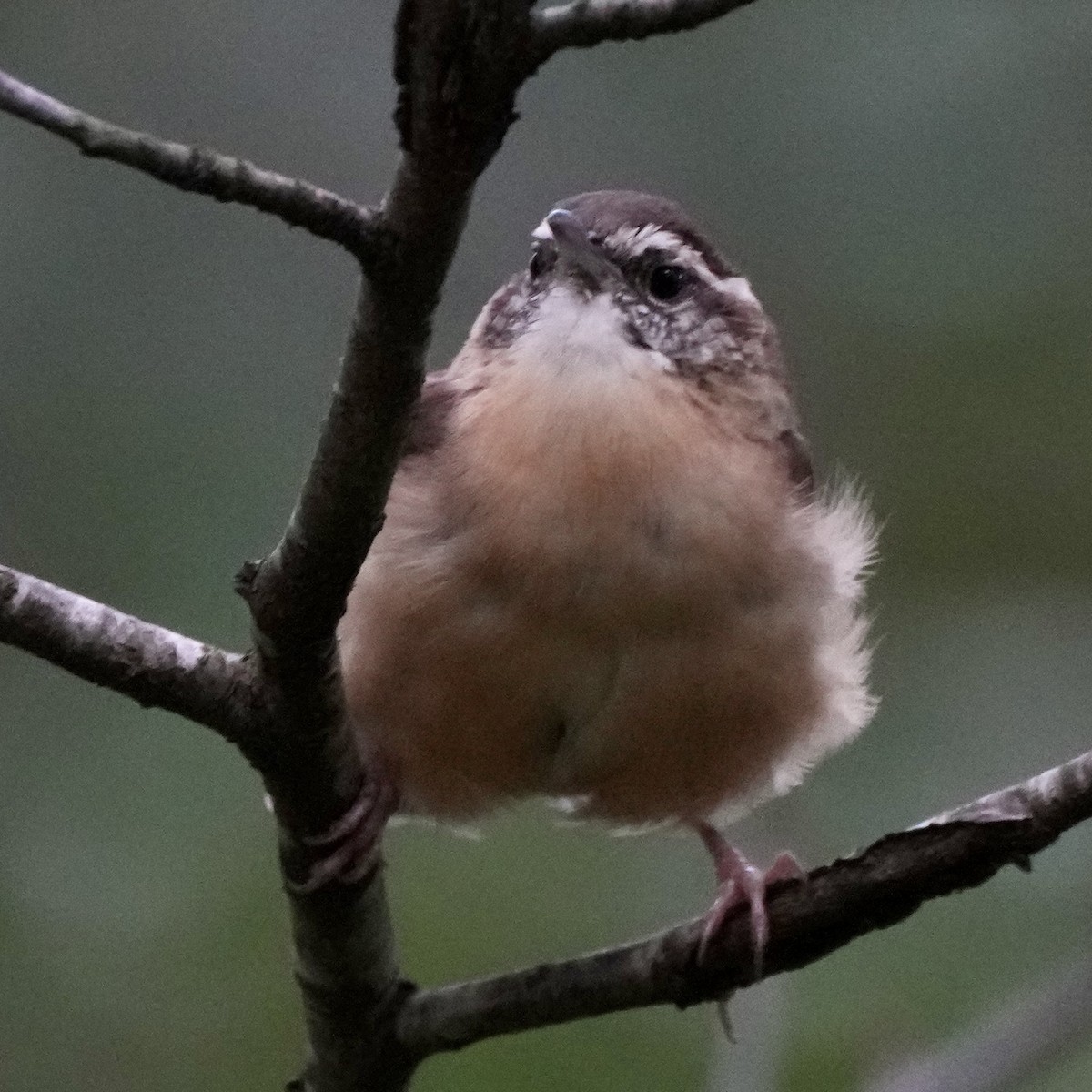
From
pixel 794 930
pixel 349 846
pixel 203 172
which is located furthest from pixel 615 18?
pixel 349 846

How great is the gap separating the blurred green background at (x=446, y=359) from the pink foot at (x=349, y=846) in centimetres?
79

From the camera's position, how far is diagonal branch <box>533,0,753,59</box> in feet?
6.42

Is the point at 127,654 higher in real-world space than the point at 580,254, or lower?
lower

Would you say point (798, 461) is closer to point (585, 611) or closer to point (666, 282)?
point (666, 282)

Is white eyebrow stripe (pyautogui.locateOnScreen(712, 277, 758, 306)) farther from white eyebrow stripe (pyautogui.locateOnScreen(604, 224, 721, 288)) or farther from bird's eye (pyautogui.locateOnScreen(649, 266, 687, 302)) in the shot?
bird's eye (pyautogui.locateOnScreen(649, 266, 687, 302))

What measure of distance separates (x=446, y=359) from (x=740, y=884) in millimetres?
2389

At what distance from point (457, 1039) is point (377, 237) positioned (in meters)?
1.61

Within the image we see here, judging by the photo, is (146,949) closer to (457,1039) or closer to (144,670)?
(457,1039)

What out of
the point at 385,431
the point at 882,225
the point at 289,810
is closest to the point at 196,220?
the point at 882,225

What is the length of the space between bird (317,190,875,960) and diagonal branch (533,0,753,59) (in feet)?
4.15

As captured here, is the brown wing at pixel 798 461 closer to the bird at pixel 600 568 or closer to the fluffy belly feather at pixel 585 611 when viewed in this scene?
the bird at pixel 600 568

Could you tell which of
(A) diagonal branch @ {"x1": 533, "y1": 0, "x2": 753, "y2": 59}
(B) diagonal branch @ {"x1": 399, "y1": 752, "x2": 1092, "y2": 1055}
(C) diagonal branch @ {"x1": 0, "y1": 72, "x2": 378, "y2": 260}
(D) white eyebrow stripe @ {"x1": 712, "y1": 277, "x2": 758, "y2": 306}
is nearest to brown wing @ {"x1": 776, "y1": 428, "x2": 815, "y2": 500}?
(D) white eyebrow stripe @ {"x1": 712, "y1": 277, "x2": 758, "y2": 306}

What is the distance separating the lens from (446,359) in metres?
5.54

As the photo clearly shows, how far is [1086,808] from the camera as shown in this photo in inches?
102
